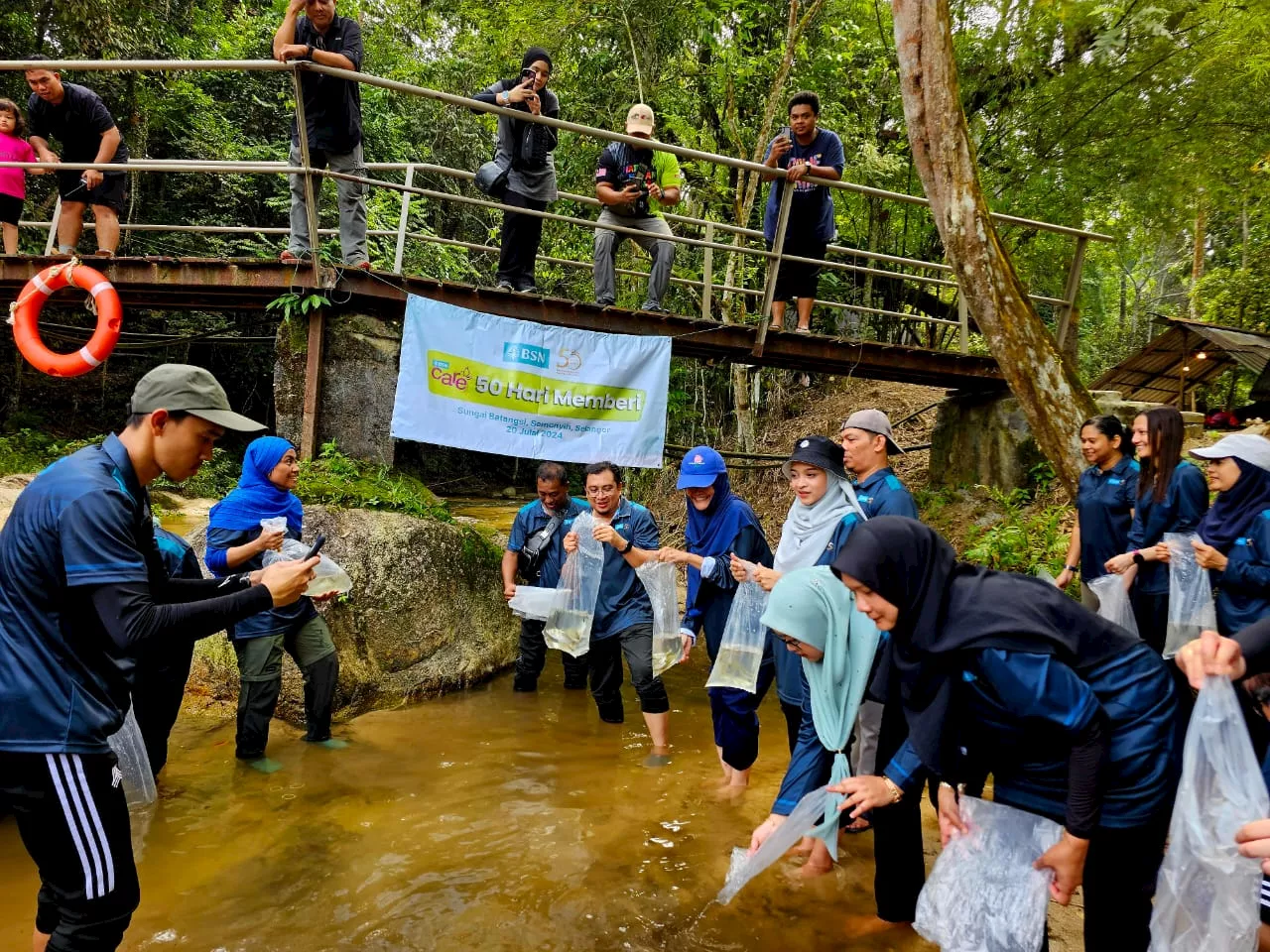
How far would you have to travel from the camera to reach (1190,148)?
33.6ft

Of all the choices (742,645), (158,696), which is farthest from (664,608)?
(158,696)

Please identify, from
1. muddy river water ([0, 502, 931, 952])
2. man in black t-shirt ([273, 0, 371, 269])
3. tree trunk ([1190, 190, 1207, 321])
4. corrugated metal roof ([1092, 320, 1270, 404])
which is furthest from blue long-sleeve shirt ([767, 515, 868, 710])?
tree trunk ([1190, 190, 1207, 321])

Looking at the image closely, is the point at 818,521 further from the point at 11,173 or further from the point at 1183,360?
the point at 1183,360

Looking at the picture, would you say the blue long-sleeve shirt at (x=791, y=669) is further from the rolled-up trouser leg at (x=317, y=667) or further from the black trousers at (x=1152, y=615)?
the rolled-up trouser leg at (x=317, y=667)

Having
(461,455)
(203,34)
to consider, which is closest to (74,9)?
(203,34)

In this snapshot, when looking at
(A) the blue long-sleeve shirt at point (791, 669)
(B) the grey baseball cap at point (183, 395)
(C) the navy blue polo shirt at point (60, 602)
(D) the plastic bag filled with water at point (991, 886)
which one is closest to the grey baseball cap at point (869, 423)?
(A) the blue long-sleeve shirt at point (791, 669)

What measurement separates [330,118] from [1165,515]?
19.6ft

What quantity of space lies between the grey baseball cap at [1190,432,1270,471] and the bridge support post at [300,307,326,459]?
5.60 m

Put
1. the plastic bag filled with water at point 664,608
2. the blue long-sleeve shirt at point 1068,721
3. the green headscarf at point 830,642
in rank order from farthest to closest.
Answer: the plastic bag filled with water at point 664,608 → the green headscarf at point 830,642 → the blue long-sleeve shirt at point 1068,721

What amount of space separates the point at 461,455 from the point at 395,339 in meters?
11.8

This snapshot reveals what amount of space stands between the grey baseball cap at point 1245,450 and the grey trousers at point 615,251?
4.29m

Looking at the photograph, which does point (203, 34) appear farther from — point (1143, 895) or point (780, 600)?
point (1143, 895)

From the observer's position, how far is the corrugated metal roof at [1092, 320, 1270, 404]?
12.1m

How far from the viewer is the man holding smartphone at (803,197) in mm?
6969
